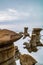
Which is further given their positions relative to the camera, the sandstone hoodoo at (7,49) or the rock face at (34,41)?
the rock face at (34,41)

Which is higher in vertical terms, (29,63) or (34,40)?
(34,40)

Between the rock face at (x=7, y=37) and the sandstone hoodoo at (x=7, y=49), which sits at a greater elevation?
the rock face at (x=7, y=37)

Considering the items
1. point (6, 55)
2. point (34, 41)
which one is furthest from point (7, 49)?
point (34, 41)

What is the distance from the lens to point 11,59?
56 cm

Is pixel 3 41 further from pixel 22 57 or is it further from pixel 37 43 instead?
pixel 37 43

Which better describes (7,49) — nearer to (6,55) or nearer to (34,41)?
(6,55)

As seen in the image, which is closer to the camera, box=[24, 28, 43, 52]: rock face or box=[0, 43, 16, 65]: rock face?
box=[0, 43, 16, 65]: rock face

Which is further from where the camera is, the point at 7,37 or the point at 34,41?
the point at 34,41

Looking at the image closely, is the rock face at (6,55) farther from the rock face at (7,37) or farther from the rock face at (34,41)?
the rock face at (34,41)

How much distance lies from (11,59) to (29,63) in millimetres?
1054

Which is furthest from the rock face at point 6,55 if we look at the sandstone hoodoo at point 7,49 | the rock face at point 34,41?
the rock face at point 34,41

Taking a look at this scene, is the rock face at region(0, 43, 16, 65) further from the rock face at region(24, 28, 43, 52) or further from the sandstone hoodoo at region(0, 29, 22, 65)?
the rock face at region(24, 28, 43, 52)

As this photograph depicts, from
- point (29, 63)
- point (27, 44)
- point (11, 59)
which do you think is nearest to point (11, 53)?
point (11, 59)

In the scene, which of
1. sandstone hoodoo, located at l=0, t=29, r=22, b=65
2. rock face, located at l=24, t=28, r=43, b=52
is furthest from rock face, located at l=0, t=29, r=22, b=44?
rock face, located at l=24, t=28, r=43, b=52
